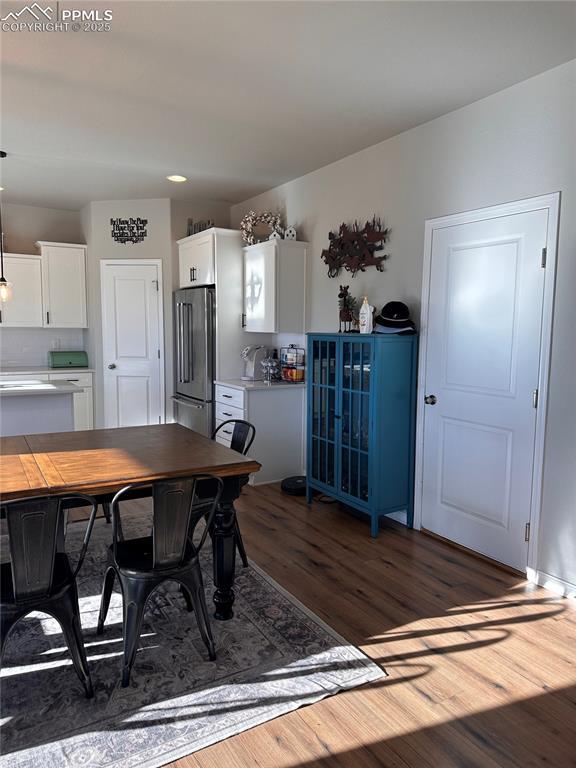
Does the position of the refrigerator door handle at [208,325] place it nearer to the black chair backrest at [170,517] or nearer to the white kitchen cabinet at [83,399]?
the white kitchen cabinet at [83,399]

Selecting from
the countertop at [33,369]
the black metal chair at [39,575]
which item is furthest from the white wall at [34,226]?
the black metal chair at [39,575]

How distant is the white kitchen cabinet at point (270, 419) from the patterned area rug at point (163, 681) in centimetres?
202

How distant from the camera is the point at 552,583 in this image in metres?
2.89

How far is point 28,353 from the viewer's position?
631cm

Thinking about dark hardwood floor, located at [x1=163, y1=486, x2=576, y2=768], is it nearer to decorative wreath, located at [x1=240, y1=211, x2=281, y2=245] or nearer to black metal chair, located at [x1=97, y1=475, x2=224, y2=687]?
black metal chair, located at [x1=97, y1=475, x2=224, y2=687]

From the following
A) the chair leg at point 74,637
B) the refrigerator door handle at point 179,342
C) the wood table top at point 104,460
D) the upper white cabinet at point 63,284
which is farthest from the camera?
the upper white cabinet at point 63,284

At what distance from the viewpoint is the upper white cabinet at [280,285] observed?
15.5ft

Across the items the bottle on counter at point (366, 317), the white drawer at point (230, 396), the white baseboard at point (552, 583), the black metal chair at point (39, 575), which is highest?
the bottle on counter at point (366, 317)

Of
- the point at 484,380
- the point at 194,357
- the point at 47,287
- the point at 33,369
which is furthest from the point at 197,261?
the point at 484,380

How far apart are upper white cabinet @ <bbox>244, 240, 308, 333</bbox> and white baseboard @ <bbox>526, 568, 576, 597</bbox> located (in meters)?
2.74

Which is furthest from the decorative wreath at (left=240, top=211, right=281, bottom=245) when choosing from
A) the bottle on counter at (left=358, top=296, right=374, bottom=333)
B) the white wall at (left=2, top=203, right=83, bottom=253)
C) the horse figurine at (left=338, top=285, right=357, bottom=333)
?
the white wall at (left=2, top=203, right=83, bottom=253)

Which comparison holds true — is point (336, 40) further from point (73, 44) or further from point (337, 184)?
point (337, 184)

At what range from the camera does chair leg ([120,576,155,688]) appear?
2.06 meters

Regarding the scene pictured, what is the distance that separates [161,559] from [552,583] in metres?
2.10
